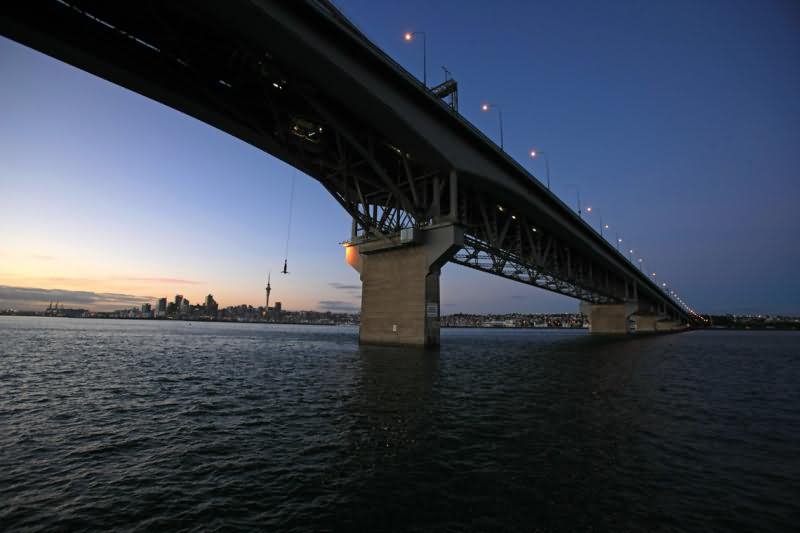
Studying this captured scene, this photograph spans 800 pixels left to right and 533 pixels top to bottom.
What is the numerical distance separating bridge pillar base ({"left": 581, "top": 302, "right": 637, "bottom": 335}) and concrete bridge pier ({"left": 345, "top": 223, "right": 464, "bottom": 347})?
74413 mm

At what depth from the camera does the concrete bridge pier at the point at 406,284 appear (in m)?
31.5

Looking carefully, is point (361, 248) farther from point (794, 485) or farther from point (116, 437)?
point (794, 485)

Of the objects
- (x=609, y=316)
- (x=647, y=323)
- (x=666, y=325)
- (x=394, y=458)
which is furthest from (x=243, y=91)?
(x=666, y=325)

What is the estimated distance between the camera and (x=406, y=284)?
109 feet

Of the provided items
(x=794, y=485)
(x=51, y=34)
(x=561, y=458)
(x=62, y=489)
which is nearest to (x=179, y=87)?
(x=51, y=34)

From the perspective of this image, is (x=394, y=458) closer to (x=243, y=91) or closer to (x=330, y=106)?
(x=330, y=106)

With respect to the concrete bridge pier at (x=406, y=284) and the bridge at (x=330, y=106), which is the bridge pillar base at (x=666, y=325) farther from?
the concrete bridge pier at (x=406, y=284)

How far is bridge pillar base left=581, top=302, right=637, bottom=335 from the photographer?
88.4m

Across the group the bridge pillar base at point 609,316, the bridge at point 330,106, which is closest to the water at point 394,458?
the bridge at point 330,106

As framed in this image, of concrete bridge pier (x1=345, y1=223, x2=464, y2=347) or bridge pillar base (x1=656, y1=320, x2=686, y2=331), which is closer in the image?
concrete bridge pier (x1=345, y1=223, x2=464, y2=347)

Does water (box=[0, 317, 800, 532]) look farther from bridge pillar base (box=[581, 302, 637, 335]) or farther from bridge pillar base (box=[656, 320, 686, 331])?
bridge pillar base (box=[656, 320, 686, 331])

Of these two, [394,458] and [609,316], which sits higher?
[609,316]

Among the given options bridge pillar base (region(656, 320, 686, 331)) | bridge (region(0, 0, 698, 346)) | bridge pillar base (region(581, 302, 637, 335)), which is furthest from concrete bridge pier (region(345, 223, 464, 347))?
bridge pillar base (region(656, 320, 686, 331))

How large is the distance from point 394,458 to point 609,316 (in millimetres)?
100688
